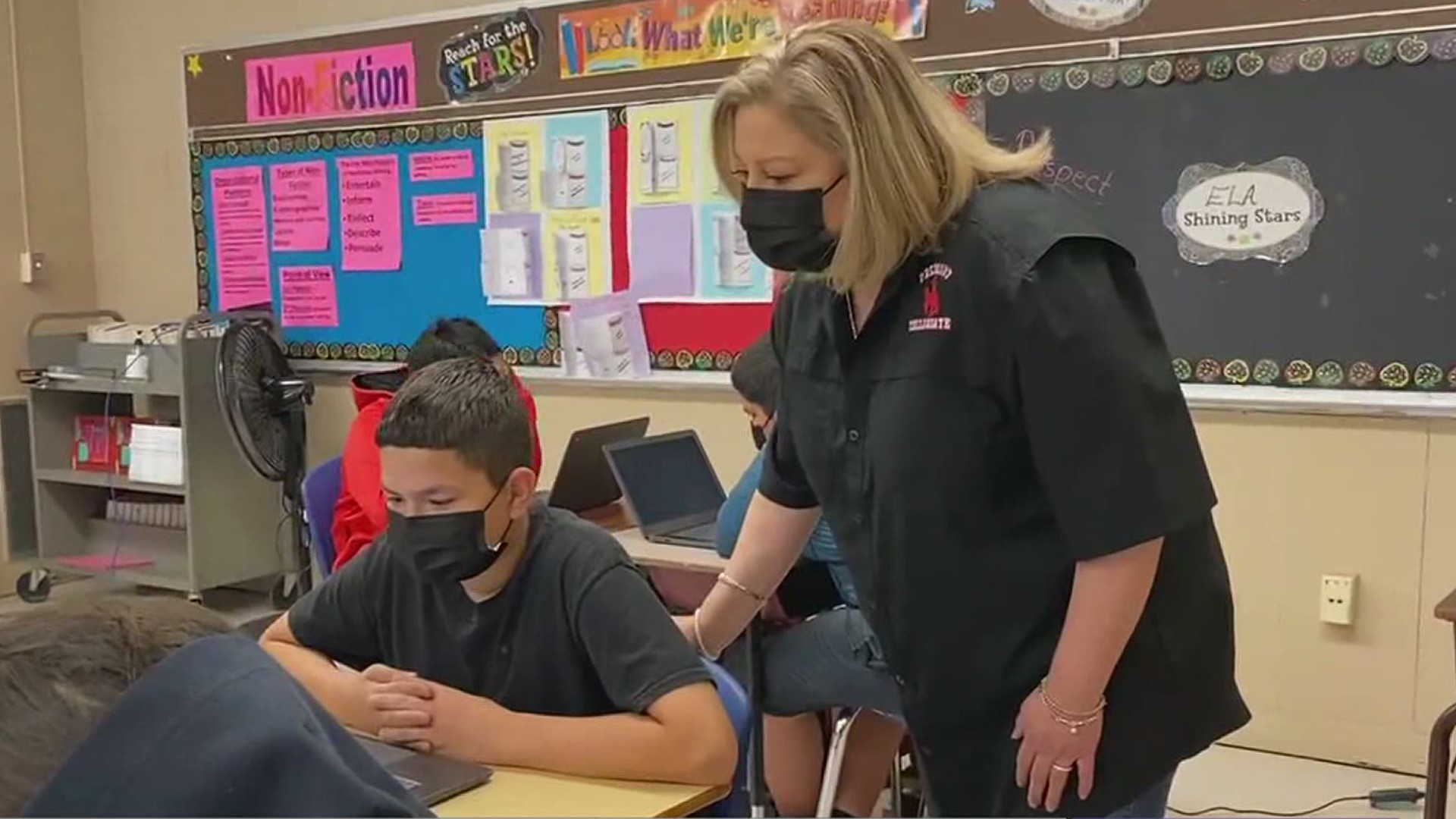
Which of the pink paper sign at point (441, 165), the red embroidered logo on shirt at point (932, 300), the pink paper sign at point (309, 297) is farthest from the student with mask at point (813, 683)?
the pink paper sign at point (309, 297)

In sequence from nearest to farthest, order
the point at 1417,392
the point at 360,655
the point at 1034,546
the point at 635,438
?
the point at 1034,546 → the point at 360,655 → the point at 1417,392 → the point at 635,438

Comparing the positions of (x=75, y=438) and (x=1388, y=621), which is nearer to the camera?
(x=1388, y=621)

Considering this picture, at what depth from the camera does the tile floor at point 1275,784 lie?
303 cm

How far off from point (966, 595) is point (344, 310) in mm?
3719

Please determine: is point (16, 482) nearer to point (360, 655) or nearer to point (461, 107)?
point (461, 107)

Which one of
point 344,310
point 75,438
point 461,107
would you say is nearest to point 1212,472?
point 461,107

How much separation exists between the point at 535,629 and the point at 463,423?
0.27 metres

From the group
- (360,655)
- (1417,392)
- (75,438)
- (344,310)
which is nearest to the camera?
(360,655)

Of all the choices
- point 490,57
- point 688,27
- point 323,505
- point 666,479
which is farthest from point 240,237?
point 666,479

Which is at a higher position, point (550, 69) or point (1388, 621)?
point (550, 69)

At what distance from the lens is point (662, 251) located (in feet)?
13.3

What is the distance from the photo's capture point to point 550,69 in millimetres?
4203

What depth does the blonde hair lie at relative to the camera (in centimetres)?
137

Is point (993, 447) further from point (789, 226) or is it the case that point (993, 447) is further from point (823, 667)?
point (823, 667)
